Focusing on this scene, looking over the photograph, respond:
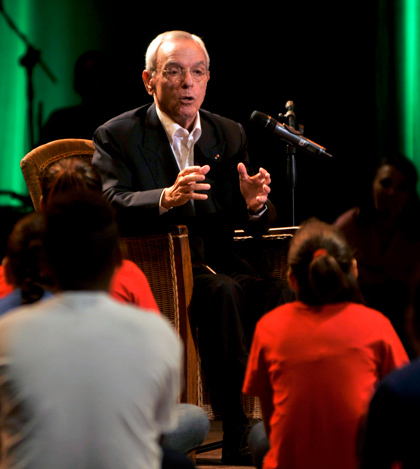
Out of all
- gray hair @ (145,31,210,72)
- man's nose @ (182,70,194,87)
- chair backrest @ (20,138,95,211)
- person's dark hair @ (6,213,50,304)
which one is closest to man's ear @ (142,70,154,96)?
gray hair @ (145,31,210,72)

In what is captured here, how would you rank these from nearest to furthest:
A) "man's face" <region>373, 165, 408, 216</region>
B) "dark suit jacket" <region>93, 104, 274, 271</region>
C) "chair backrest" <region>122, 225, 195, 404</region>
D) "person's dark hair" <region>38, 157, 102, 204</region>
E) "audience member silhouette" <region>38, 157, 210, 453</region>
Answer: "audience member silhouette" <region>38, 157, 210, 453</region>
"person's dark hair" <region>38, 157, 102, 204</region>
"chair backrest" <region>122, 225, 195, 404</region>
"dark suit jacket" <region>93, 104, 274, 271</region>
"man's face" <region>373, 165, 408, 216</region>

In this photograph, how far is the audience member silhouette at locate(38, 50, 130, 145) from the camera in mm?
3654

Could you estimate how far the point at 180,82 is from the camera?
2.77 meters

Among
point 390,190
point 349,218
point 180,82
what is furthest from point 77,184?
point 390,190

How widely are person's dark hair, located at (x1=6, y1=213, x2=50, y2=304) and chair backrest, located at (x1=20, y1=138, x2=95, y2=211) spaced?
123 cm

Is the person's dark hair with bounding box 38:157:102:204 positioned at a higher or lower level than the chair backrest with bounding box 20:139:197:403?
higher

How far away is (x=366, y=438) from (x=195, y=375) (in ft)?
4.22

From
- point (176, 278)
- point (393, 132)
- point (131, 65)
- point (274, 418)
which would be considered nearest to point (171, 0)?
point (131, 65)

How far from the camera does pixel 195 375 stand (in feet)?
7.53

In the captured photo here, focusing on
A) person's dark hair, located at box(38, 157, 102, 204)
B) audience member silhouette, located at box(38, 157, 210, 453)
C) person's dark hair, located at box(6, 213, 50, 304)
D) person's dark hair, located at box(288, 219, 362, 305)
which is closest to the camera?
person's dark hair, located at box(6, 213, 50, 304)

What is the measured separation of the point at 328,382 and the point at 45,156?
1697mm

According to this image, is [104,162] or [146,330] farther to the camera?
[104,162]

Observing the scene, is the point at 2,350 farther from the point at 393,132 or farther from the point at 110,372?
the point at 393,132

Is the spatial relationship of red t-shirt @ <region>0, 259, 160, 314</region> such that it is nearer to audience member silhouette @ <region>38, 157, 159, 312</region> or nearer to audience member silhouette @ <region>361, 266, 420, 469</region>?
audience member silhouette @ <region>38, 157, 159, 312</region>
